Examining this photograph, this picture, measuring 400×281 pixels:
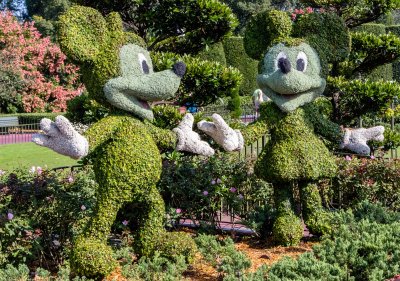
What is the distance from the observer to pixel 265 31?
538 cm

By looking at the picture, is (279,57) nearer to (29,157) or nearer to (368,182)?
(368,182)

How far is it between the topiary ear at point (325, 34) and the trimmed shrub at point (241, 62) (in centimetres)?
1720

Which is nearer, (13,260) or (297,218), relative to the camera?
(13,260)

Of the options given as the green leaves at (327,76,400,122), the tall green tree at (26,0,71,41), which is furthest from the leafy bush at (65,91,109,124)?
the tall green tree at (26,0,71,41)

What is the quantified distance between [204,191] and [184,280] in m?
1.85

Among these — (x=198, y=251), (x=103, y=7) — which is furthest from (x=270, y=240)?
(x=103, y=7)

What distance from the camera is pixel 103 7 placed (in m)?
6.30

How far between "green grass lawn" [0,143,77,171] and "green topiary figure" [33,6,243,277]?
6617 mm

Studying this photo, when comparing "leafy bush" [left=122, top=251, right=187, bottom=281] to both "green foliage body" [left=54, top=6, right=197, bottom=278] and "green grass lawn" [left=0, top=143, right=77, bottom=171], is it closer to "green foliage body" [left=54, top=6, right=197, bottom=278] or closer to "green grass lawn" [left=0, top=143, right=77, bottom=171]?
"green foliage body" [left=54, top=6, right=197, bottom=278]

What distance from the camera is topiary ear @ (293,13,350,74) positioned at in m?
5.19

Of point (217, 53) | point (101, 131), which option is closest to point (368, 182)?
point (101, 131)

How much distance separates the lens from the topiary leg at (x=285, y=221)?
16.3 feet

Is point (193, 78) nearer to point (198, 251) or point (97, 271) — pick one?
point (198, 251)

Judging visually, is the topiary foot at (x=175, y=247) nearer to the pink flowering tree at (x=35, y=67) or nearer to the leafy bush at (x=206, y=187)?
the leafy bush at (x=206, y=187)
